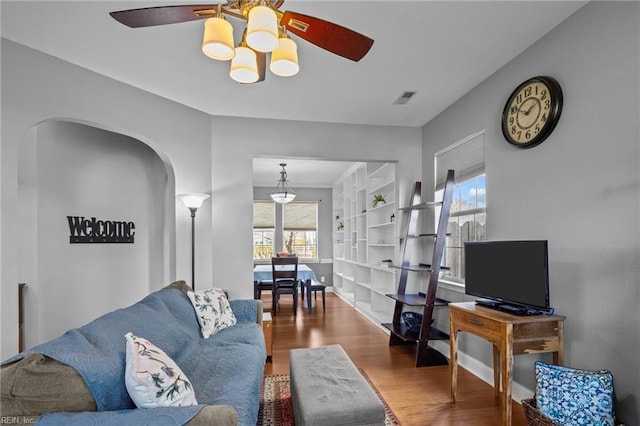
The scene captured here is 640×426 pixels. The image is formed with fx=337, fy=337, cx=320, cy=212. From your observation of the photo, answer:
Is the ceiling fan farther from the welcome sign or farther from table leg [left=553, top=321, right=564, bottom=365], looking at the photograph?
the welcome sign

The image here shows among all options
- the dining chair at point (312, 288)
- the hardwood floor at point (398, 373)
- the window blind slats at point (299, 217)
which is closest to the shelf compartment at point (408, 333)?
the hardwood floor at point (398, 373)

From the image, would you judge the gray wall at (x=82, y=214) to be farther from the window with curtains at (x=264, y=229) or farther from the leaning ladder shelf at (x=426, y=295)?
the window with curtains at (x=264, y=229)

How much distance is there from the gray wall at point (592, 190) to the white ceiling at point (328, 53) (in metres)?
0.26

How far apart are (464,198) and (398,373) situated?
1884 mm

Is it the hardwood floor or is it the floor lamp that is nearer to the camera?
the hardwood floor

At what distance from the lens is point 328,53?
2611 millimetres

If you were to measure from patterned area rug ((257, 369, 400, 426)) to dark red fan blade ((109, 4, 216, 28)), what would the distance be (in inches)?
97.4

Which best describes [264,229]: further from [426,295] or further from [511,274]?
[511,274]

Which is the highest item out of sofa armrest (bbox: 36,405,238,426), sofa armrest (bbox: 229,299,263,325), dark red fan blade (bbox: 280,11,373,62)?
dark red fan blade (bbox: 280,11,373,62)

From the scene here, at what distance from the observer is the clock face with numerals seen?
2.35 meters

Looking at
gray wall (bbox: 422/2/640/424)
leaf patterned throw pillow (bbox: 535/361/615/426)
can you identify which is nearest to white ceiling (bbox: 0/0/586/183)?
gray wall (bbox: 422/2/640/424)

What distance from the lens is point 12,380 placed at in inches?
48.2

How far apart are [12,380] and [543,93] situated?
11.0ft

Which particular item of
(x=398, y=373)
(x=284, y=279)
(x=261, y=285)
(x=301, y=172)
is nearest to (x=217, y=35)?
(x=398, y=373)
